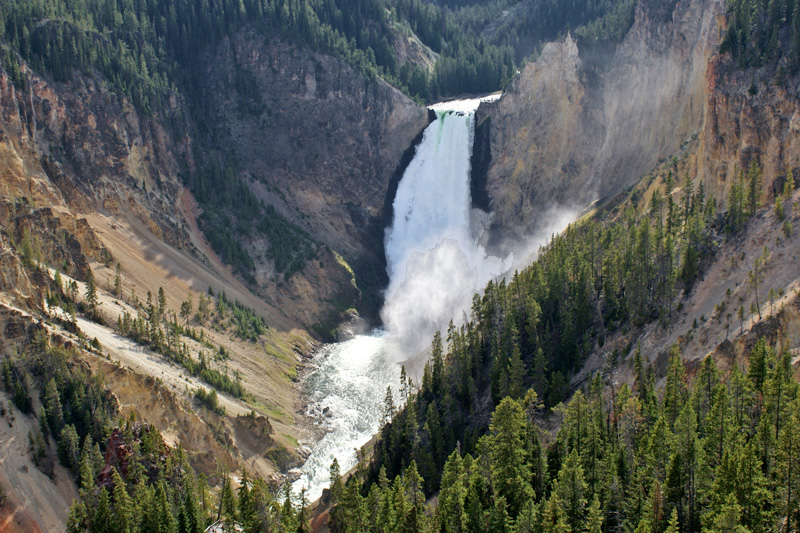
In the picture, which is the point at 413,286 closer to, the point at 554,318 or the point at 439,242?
the point at 439,242

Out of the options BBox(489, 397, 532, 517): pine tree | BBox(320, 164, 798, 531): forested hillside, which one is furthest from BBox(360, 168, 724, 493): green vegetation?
BBox(489, 397, 532, 517): pine tree

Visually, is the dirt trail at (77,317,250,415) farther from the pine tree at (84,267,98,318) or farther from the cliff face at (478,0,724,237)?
the cliff face at (478,0,724,237)

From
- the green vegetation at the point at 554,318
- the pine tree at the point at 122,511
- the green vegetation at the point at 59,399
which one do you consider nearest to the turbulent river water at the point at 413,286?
the green vegetation at the point at 554,318

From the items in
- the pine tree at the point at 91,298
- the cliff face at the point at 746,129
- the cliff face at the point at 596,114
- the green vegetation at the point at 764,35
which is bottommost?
the pine tree at the point at 91,298

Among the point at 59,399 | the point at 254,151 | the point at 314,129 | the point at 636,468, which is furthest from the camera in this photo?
the point at 314,129

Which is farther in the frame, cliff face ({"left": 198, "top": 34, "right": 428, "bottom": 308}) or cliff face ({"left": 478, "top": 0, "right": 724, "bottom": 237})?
cliff face ({"left": 198, "top": 34, "right": 428, "bottom": 308})

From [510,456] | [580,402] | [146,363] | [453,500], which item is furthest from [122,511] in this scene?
[580,402]

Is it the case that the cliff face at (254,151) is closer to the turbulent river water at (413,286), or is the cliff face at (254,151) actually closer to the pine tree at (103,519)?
the turbulent river water at (413,286)
